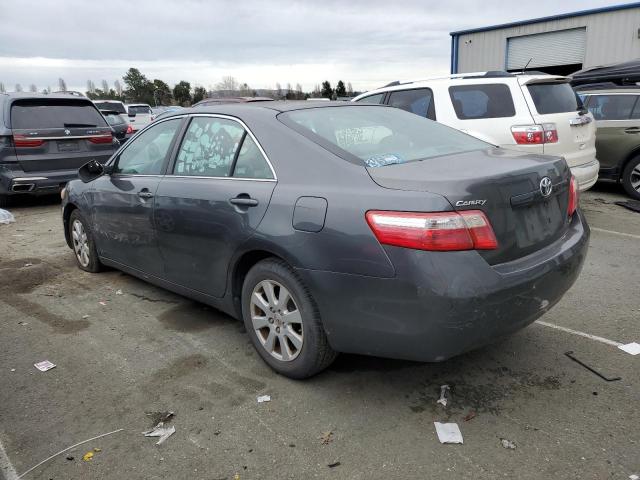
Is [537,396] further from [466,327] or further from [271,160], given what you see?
[271,160]

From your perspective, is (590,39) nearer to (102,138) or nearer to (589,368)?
(102,138)

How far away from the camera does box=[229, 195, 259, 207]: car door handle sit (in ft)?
10.1

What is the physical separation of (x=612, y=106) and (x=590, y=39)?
13.2 metres

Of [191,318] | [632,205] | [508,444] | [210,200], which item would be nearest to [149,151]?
[210,200]

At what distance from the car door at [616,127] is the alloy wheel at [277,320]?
7.22 m

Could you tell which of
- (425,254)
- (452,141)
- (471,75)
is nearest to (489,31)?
(471,75)

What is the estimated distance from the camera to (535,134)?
19.9ft

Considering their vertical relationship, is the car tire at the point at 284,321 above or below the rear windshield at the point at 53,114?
below

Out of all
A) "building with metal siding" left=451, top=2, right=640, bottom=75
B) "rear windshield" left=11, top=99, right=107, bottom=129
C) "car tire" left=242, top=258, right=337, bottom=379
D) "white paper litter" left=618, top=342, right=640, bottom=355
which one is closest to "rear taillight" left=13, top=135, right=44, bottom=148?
"rear windshield" left=11, top=99, right=107, bottom=129

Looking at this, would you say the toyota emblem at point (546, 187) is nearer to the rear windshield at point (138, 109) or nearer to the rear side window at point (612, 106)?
the rear side window at point (612, 106)

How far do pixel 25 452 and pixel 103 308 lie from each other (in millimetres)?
1895

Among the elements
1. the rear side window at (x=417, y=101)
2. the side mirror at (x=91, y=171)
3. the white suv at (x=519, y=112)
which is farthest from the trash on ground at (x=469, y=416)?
the rear side window at (x=417, y=101)

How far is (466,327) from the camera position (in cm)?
243

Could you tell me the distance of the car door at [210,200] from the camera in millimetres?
3152
